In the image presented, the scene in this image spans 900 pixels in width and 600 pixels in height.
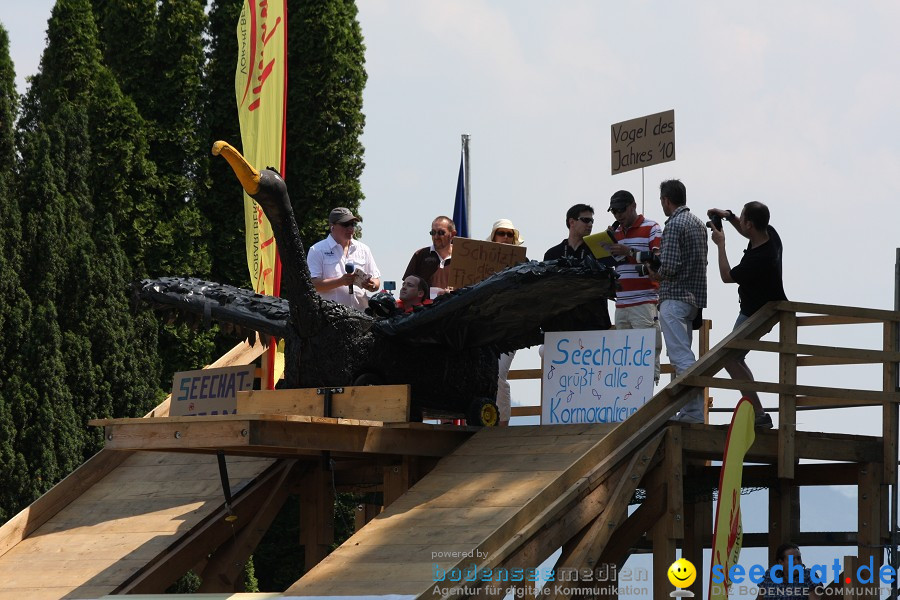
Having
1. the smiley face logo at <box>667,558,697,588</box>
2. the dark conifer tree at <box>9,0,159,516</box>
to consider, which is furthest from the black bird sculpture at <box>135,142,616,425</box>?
A: the dark conifer tree at <box>9,0,159,516</box>

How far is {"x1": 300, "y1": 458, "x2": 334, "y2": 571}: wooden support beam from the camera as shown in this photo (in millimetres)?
11508

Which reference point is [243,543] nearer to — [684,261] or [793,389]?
[684,261]

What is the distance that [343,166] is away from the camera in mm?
18641

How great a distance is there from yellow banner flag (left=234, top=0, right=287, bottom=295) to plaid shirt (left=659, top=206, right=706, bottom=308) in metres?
3.46

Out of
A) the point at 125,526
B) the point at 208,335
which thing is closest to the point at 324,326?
the point at 125,526

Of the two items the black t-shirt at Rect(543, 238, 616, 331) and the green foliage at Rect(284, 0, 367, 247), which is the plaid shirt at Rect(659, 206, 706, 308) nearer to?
the black t-shirt at Rect(543, 238, 616, 331)

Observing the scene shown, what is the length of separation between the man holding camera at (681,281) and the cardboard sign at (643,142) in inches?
40.3

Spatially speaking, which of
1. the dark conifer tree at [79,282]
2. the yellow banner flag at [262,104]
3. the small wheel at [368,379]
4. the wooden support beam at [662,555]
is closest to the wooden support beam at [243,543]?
the small wheel at [368,379]

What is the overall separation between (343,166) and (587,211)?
26.7ft

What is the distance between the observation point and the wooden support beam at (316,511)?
11.5 meters

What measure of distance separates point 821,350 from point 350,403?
9.89 feet

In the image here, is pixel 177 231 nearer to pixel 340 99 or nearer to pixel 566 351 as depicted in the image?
pixel 340 99

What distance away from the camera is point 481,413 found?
34.3 feet

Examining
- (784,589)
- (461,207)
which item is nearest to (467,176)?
(461,207)
